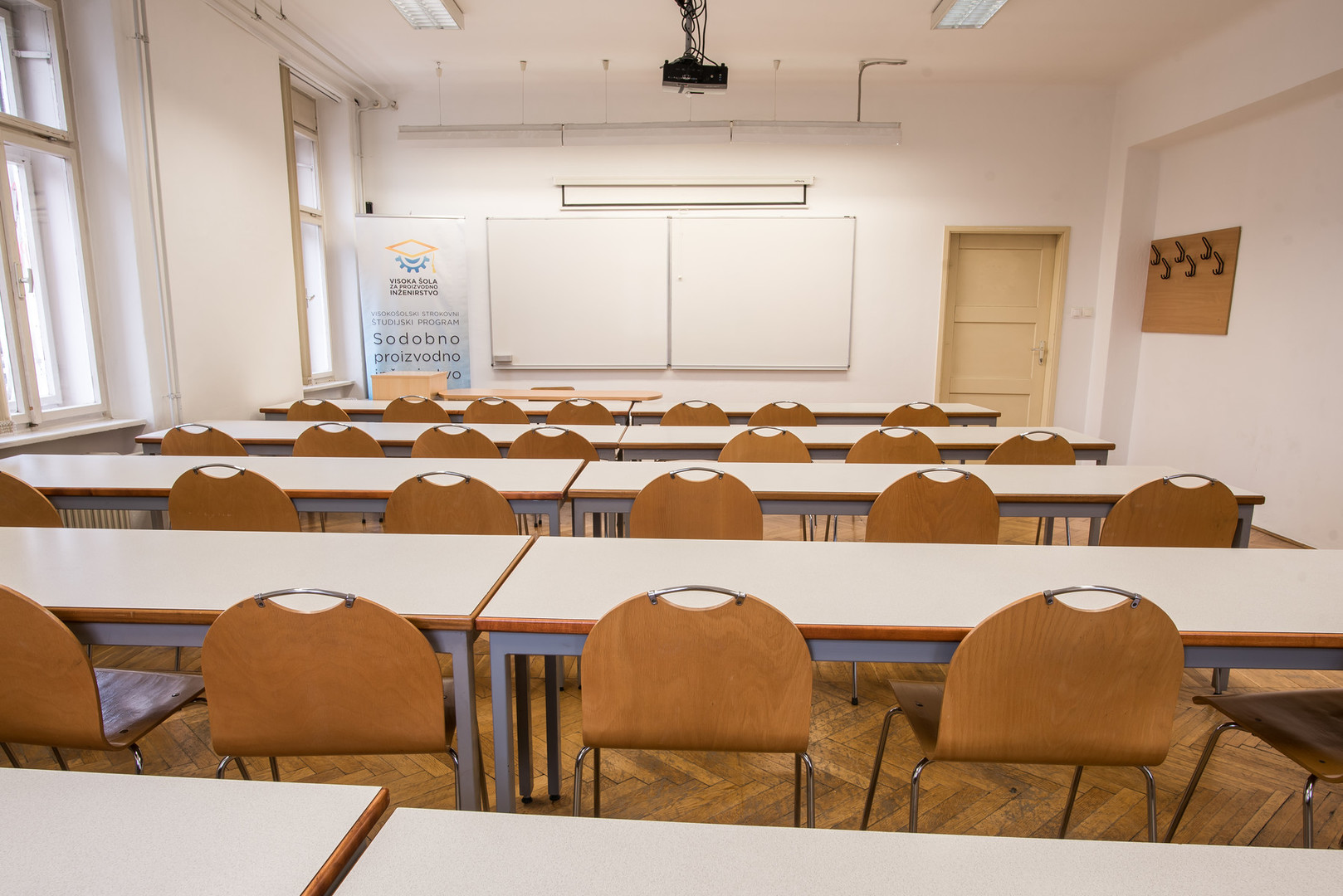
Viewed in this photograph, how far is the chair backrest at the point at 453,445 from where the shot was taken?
3.42 metres

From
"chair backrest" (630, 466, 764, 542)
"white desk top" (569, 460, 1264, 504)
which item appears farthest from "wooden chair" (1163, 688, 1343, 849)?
"chair backrest" (630, 466, 764, 542)

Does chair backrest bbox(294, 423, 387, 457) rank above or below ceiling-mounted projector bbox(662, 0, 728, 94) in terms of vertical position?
below

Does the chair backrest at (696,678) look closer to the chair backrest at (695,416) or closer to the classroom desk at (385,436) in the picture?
the classroom desk at (385,436)

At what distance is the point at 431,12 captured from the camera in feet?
15.9

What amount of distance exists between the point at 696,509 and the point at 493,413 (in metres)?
2.57

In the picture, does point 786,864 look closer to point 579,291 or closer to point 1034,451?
point 1034,451

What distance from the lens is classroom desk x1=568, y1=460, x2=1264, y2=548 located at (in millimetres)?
2504

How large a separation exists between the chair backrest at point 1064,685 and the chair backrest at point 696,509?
3.37 ft

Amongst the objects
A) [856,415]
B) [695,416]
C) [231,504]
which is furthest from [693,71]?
[231,504]

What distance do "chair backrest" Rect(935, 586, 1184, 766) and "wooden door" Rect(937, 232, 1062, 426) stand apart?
5.86m

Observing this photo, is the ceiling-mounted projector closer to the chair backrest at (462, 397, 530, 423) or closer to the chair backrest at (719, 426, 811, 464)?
the chair backrest at (462, 397, 530, 423)

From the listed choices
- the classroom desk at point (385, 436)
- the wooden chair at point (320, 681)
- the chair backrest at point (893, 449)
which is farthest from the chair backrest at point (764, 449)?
the wooden chair at point (320, 681)

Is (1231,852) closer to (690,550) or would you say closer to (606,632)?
(606,632)

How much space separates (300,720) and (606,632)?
1.98 feet
